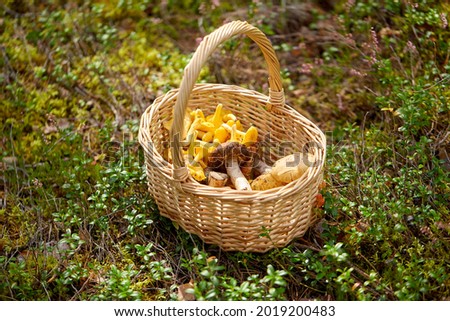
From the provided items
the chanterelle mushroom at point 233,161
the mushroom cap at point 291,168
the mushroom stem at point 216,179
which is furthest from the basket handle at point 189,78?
the mushroom cap at point 291,168

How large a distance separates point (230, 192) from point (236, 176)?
16.0 inches

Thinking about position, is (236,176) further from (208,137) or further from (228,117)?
(228,117)

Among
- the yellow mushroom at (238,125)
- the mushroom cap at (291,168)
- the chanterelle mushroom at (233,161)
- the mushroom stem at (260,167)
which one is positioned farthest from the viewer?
the yellow mushroom at (238,125)

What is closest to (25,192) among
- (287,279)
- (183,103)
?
(183,103)

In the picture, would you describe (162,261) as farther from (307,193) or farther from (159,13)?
(159,13)

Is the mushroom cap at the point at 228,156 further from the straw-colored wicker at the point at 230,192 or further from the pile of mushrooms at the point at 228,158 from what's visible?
the straw-colored wicker at the point at 230,192

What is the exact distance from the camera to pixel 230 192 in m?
2.71

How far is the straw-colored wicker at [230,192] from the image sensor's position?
2.67 m

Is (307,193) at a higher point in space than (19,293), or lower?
higher

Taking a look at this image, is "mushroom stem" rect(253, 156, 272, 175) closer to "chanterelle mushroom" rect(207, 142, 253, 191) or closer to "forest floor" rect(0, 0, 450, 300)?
"chanterelle mushroom" rect(207, 142, 253, 191)

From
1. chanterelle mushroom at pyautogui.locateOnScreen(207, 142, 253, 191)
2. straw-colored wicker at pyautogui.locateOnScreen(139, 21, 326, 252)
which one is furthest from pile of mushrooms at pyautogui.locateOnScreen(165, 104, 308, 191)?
straw-colored wicker at pyautogui.locateOnScreen(139, 21, 326, 252)

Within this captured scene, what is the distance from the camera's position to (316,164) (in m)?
2.90

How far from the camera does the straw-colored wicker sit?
267cm

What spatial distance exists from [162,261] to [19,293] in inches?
28.8
